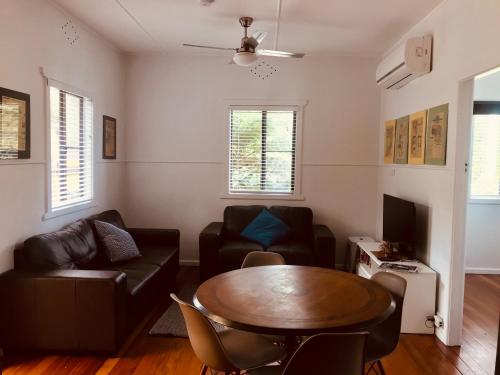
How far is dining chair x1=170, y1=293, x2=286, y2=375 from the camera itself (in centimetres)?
190

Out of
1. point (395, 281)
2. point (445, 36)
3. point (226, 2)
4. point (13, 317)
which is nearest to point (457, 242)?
point (395, 281)

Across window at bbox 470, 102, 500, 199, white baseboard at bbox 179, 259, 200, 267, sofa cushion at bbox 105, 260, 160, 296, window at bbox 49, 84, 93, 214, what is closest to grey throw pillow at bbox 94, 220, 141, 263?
sofa cushion at bbox 105, 260, 160, 296

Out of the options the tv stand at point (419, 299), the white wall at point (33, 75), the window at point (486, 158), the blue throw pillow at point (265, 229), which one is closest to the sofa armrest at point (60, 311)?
the white wall at point (33, 75)

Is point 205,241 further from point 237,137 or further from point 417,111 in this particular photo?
point 417,111

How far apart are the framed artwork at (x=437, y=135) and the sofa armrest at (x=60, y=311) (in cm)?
289

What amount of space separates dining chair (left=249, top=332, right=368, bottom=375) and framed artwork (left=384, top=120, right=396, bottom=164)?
335 cm

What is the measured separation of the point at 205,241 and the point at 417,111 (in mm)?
2708

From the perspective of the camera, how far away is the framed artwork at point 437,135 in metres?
3.30

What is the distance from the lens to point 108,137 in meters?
→ 4.84

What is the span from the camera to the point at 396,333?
2.23 m

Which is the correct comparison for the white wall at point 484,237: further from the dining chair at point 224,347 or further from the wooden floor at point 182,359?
the dining chair at point 224,347

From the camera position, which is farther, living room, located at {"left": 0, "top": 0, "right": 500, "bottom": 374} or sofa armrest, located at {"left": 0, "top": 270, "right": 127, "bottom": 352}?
living room, located at {"left": 0, "top": 0, "right": 500, "bottom": 374}

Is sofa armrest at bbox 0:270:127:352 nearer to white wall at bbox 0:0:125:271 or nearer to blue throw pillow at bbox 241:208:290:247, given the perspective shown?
white wall at bbox 0:0:125:271

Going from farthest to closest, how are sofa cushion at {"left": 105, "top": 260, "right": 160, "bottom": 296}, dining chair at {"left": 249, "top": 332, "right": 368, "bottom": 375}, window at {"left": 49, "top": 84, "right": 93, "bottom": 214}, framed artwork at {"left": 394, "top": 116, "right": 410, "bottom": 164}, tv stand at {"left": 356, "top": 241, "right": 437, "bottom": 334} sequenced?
framed artwork at {"left": 394, "top": 116, "right": 410, "bottom": 164}
window at {"left": 49, "top": 84, "right": 93, "bottom": 214}
tv stand at {"left": 356, "top": 241, "right": 437, "bottom": 334}
sofa cushion at {"left": 105, "top": 260, "right": 160, "bottom": 296}
dining chair at {"left": 249, "top": 332, "right": 368, "bottom": 375}
